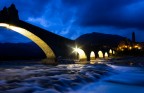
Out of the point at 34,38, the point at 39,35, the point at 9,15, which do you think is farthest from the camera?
the point at 34,38

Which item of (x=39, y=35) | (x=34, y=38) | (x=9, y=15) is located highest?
(x=9, y=15)

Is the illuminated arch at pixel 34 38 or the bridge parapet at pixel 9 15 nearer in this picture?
the bridge parapet at pixel 9 15

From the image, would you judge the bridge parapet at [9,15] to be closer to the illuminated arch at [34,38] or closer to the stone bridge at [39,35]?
the stone bridge at [39,35]

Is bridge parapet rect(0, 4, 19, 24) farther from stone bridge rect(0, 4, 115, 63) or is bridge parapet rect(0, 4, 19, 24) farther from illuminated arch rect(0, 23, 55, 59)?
illuminated arch rect(0, 23, 55, 59)

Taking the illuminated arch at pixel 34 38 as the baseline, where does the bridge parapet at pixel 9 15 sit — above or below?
above

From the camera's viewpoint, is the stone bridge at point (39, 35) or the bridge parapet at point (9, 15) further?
the stone bridge at point (39, 35)

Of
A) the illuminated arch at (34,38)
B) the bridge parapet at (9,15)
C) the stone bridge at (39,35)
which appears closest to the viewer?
the bridge parapet at (9,15)

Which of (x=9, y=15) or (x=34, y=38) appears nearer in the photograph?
(x=9, y=15)

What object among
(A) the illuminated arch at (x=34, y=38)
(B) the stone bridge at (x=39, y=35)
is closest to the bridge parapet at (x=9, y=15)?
(B) the stone bridge at (x=39, y=35)

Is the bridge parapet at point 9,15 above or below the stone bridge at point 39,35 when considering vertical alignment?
above

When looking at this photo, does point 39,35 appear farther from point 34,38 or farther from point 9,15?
point 9,15

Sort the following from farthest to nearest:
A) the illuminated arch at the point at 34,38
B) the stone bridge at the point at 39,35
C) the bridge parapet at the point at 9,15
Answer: the illuminated arch at the point at 34,38
the stone bridge at the point at 39,35
the bridge parapet at the point at 9,15

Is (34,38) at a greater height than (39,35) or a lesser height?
lesser

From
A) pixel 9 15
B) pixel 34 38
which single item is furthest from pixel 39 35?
pixel 9 15
